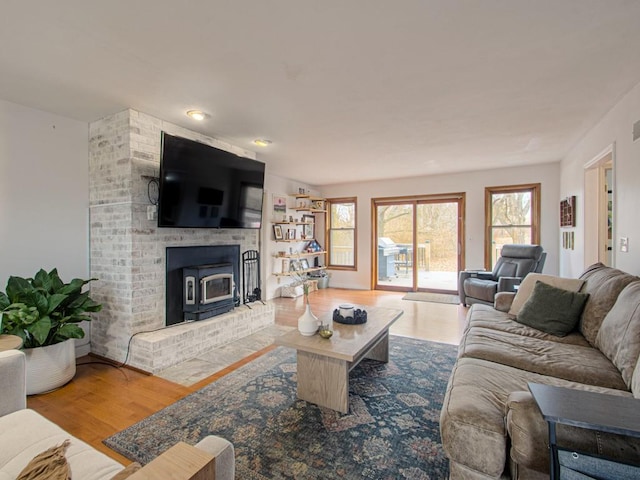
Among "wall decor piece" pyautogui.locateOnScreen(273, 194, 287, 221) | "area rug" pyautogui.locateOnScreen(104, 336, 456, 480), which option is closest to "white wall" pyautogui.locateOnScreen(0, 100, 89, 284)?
"area rug" pyautogui.locateOnScreen(104, 336, 456, 480)

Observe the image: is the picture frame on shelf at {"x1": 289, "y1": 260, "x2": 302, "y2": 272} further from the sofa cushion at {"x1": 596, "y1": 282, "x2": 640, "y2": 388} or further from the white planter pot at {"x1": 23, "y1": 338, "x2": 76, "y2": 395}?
the sofa cushion at {"x1": 596, "y1": 282, "x2": 640, "y2": 388}

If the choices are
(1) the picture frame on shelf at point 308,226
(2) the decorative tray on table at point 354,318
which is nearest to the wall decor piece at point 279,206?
(1) the picture frame on shelf at point 308,226

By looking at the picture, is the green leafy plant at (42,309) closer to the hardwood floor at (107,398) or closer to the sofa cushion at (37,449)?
the hardwood floor at (107,398)

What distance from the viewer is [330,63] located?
6.98 feet

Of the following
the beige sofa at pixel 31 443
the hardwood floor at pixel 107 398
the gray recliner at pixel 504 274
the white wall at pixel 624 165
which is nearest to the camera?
the beige sofa at pixel 31 443

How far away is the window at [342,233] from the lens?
722 centimetres

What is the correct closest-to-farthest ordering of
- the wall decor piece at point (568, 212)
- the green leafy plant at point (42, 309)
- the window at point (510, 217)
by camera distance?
the green leafy plant at point (42, 309)
the wall decor piece at point (568, 212)
the window at point (510, 217)

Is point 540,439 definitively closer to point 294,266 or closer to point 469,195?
point 469,195

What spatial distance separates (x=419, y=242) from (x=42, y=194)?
19.7 ft

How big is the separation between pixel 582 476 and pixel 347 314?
5.99 ft

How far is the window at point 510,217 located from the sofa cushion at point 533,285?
3.15m

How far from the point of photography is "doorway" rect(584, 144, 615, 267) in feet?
11.7

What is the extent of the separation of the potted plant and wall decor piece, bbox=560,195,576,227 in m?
5.85

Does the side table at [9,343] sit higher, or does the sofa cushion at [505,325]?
the side table at [9,343]
